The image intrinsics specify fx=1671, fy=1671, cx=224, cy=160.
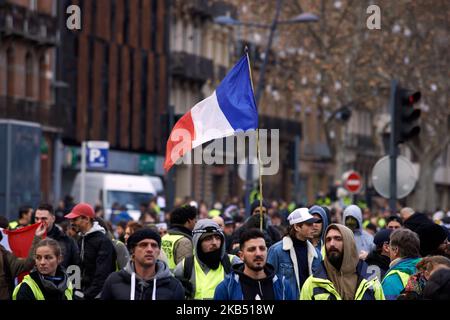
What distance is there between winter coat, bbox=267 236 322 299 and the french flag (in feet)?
7.81

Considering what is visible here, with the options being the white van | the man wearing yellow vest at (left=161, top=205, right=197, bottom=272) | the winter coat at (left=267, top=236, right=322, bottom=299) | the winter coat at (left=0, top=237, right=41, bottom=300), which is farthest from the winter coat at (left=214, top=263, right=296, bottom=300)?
the white van

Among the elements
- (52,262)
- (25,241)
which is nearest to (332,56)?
(25,241)

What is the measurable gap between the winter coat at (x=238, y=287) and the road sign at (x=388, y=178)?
12.2 m

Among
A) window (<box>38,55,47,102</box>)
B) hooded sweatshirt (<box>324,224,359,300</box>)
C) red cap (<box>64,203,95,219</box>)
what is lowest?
hooded sweatshirt (<box>324,224,359,300</box>)

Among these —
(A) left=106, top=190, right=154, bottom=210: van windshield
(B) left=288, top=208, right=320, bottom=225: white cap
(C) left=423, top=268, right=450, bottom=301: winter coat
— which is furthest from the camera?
(A) left=106, top=190, right=154, bottom=210: van windshield

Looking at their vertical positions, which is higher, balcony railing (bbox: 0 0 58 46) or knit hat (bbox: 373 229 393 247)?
balcony railing (bbox: 0 0 58 46)

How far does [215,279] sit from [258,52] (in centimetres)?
6121

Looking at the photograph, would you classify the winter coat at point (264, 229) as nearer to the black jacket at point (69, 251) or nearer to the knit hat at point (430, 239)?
the black jacket at point (69, 251)

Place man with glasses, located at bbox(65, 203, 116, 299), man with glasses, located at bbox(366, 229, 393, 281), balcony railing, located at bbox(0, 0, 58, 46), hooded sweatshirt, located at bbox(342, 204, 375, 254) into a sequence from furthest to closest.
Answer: balcony railing, located at bbox(0, 0, 58, 46) → hooded sweatshirt, located at bbox(342, 204, 375, 254) → man with glasses, located at bbox(65, 203, 116, 299) → man with glasses, located at bbox(366, 229, 393, 281)

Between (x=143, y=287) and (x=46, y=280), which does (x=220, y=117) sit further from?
(x=143, y=287)

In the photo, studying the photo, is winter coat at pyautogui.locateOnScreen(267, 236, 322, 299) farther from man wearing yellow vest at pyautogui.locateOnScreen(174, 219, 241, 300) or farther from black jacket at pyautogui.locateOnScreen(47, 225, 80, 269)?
black jacket at pyautogui.locateOnScreen(47, 225, 80, 269)

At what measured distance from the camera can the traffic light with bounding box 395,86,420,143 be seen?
67.3 ft

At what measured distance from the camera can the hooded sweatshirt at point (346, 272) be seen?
385 inches
